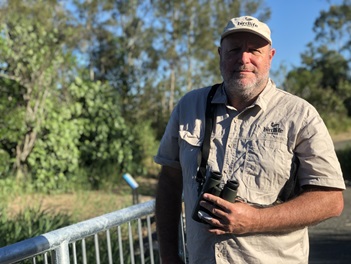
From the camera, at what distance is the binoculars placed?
6.12 ft

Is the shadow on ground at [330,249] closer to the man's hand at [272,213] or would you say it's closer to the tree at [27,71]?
the man's hand at [272,213]

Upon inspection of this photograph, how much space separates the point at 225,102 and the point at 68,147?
1081 centimetres

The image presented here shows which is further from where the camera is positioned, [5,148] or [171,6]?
[171,6]

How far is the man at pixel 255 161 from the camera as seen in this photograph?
6.18ft

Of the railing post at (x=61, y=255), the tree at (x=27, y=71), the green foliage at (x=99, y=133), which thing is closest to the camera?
the railing post at (x=61, y=255)

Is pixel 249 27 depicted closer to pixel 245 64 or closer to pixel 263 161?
pixel 245 64

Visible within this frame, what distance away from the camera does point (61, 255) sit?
91.6 inches

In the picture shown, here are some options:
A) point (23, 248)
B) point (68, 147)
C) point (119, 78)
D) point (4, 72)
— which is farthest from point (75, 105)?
point (23, 248)

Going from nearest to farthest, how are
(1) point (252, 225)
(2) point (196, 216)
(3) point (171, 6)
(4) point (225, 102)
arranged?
(1) point (252, 225)
(2) point (196, 216)
(4) point (225, 102)
(3) point (171, 6)

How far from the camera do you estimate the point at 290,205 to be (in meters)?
1.89

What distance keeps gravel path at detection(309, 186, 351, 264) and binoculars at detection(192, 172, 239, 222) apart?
463cm

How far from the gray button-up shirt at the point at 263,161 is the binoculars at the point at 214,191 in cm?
8

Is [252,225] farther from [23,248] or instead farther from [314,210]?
[23,248]

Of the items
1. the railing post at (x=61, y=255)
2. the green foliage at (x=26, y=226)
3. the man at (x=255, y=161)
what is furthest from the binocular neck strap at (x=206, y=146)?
the green foliage at (x=26, y=226)
